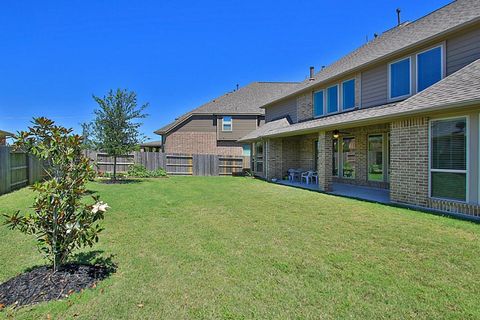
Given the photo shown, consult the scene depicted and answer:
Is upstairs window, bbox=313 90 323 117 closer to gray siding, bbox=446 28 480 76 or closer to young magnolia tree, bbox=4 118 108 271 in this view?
gray siding, bbox=446 28 480 76

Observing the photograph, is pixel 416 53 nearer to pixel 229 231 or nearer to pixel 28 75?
pixel 229 231

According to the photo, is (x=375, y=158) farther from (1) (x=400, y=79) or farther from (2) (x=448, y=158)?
(2) (x=448, y=158)

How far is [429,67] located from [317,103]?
5.92 m

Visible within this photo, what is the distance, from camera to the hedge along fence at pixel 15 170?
35.6ft

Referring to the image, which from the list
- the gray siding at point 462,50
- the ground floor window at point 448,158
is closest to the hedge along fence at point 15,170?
the ground floor window at point 448,158

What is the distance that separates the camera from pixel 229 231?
5.59m

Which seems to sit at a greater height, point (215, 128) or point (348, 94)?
point (348, 94)

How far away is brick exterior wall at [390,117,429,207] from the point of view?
293 inches

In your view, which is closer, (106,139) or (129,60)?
(106,139)

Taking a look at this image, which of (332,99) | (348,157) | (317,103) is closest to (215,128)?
(317,103)

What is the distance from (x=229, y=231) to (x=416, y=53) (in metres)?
9.01

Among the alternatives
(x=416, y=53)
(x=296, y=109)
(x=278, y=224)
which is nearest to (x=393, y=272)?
(x=278, y=224)

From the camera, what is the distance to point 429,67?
8.90 meters

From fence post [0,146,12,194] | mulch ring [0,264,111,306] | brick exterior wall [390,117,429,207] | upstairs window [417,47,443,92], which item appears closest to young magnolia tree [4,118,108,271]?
mulch ring [0,264,111,306]
